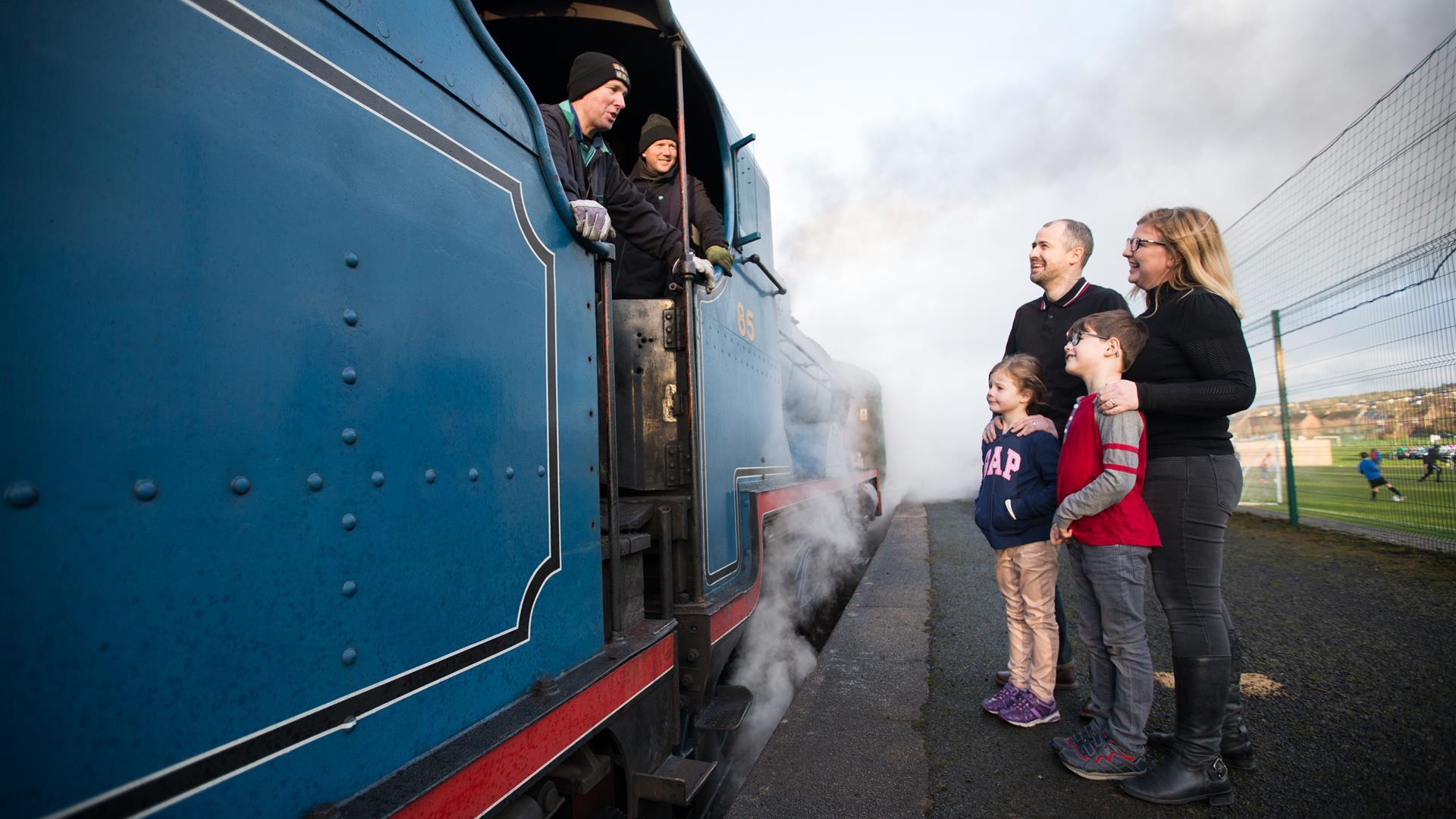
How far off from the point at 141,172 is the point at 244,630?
562mm

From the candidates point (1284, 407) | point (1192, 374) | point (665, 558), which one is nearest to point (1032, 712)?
point (1192, 374)

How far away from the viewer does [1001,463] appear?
7.76 ft

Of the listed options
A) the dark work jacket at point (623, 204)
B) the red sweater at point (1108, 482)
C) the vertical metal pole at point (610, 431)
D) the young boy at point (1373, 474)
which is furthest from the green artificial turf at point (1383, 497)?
the vertical metal pole at point (610, 431)

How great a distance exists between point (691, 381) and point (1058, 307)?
137 cm

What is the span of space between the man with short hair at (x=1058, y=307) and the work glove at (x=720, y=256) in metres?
1.10

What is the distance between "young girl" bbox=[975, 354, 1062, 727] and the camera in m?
2.27

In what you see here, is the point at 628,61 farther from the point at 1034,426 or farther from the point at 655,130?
the point at 1034,426

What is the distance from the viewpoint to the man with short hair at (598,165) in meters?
1.76

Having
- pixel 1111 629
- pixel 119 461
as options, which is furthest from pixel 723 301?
pixel 119 461

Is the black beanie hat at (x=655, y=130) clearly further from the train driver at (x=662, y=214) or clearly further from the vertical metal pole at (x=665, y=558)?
the vertical metal pole at (x=665, y=558)

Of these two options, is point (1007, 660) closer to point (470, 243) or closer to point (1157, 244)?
point (1157, 244)

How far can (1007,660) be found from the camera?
9.89 ft


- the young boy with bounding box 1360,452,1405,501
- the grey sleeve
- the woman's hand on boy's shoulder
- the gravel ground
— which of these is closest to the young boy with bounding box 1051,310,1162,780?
the grey sleeve

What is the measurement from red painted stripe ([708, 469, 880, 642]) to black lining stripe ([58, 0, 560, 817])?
90 centimetres
